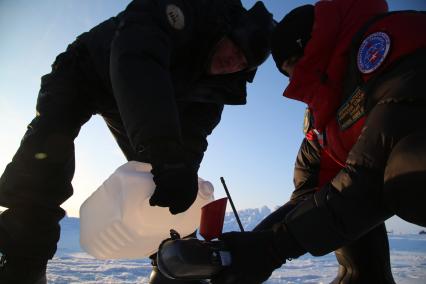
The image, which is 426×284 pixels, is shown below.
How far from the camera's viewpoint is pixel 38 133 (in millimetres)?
1432

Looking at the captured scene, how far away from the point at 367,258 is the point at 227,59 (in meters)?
1.21

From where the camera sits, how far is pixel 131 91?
1.01 meters

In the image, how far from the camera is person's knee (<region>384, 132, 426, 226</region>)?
744 millimetres

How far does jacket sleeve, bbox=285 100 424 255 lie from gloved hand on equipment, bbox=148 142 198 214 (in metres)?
0.36

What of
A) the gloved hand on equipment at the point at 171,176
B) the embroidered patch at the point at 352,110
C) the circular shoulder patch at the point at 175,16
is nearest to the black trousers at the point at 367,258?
the embroidered patch at the point at 352,110

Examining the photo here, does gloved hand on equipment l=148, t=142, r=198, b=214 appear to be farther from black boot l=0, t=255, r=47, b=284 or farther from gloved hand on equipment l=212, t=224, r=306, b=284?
black boot l=0, t=255, r=47, b=284

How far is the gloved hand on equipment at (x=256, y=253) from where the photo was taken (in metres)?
0.98

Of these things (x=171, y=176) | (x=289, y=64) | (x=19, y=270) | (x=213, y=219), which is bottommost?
(x=19, y=270)

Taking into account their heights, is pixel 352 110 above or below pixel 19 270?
above

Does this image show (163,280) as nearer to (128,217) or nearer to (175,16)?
(128,217)

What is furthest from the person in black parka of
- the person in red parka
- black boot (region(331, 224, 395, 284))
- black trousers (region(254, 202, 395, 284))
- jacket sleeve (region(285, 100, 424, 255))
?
black boot (region(331, 224, 395, 284))

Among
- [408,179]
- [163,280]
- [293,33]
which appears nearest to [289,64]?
[293,33]

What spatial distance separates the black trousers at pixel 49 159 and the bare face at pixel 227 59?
55cm

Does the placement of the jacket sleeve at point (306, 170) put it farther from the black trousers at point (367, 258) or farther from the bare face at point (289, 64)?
the bare face at point (289, 64)
